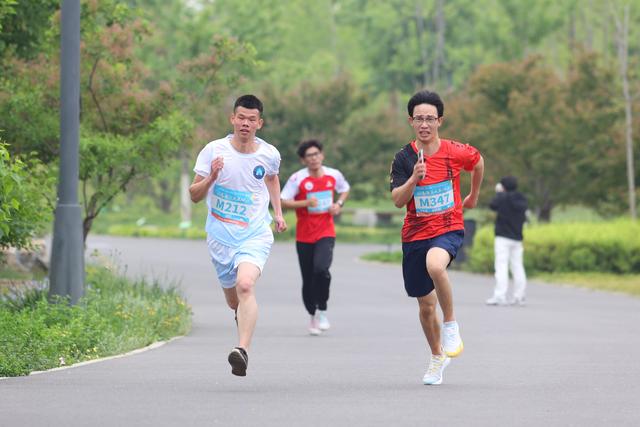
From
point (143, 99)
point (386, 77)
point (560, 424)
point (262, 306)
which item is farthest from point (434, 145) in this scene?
point (386, 77)

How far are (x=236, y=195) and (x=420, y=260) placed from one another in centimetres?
138

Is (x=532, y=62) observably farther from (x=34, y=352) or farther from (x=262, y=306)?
(x=34, y=352)

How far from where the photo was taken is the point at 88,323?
40.7ft

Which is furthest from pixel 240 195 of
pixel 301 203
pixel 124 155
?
pixel 124 155

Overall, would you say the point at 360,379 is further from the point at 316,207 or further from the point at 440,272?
the point at 316,207

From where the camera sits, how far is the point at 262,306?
20484 millimetres

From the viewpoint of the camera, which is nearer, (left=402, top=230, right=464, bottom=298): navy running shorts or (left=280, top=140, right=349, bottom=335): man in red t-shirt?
(left=402, top=230, right=464, bottom=298): navy running shorts

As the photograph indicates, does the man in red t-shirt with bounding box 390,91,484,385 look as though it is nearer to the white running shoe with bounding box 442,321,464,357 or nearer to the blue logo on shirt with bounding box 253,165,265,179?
the white running shoe with bounding box 442,321,464,357

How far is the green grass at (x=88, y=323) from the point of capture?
10906 millimetres

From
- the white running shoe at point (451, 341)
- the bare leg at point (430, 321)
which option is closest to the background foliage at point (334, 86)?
the bare leg at point (430, 321)

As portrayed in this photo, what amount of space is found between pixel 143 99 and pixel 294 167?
31.1 meters

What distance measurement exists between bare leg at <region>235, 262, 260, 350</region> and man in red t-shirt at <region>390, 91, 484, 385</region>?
1.08 m

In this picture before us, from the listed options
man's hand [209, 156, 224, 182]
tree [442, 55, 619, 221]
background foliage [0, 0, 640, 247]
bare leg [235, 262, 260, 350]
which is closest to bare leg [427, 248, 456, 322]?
bare leg [235, 262, 260, 350]

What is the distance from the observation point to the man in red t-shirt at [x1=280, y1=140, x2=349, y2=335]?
1553 cm
